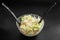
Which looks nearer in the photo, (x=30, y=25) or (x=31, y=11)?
(x=30, y=25)

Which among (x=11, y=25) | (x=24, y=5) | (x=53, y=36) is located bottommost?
(x=53, y=36)

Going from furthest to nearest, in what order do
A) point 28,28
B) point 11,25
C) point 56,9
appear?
1. point 56,9
2. point 11,25
3. point 28,28

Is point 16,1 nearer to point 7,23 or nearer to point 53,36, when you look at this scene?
point 7,23

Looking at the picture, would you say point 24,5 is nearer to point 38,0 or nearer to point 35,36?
point 38,0

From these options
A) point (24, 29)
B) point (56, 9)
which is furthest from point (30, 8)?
point (24, 29)

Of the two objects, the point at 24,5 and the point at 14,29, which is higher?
the point at 24,5

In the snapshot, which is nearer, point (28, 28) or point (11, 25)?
point (28, 28)

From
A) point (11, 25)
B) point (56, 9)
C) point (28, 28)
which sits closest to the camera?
point (28, 28)
